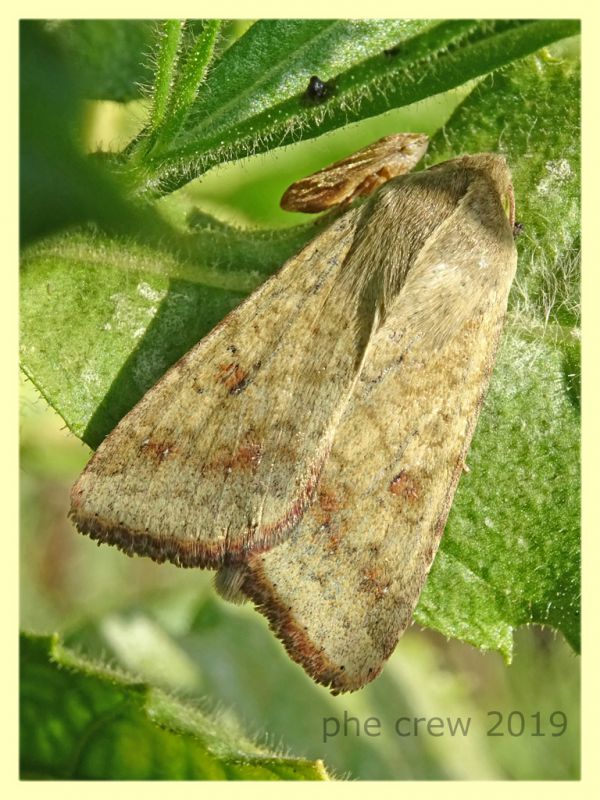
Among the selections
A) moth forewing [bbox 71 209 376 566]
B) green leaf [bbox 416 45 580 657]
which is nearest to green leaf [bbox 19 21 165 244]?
moth forewing [bbox 71 209 376 566]

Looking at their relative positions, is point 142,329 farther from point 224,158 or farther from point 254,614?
point 254,614

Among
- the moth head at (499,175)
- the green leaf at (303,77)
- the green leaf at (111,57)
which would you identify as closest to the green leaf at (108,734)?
the green leaf at (303,77)

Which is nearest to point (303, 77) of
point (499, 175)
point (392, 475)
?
point (499, 175)

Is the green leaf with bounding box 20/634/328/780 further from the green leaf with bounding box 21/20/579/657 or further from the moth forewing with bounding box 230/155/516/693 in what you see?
the green leaf with bounding box 21/20/579/657

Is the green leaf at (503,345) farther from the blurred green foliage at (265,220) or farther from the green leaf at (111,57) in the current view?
the green leaf at (111,57)

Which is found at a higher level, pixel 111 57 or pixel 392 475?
pixel 111 57

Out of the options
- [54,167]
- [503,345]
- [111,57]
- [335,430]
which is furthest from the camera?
[111,57]

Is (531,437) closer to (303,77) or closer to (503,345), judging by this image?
(503,345)
